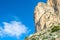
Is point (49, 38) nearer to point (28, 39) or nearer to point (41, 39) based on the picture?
point (41, 39)

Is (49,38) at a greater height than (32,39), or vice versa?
(32,39)

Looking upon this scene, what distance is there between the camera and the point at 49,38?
32500 mm

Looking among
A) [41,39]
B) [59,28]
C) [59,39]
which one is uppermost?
[59,28]

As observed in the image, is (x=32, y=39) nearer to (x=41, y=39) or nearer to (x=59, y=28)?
(x=41, y=39)

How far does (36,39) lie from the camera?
34906 mm

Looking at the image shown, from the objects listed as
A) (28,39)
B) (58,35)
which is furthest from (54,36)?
(28,39)

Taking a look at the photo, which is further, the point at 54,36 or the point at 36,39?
the point at 36,39

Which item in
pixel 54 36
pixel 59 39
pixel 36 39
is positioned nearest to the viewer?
pixel 59 39

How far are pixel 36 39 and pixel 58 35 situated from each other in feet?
14.9

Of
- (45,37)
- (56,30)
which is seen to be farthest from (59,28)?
(45,37)

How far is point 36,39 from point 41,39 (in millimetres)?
1485

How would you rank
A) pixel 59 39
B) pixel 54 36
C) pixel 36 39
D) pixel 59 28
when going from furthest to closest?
pixel 59 28
pixel 36 39
pixel 54 36
pixel 59 39

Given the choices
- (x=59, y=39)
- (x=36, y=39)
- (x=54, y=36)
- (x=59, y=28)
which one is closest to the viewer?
(x=59, y=39)

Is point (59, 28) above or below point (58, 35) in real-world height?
above
